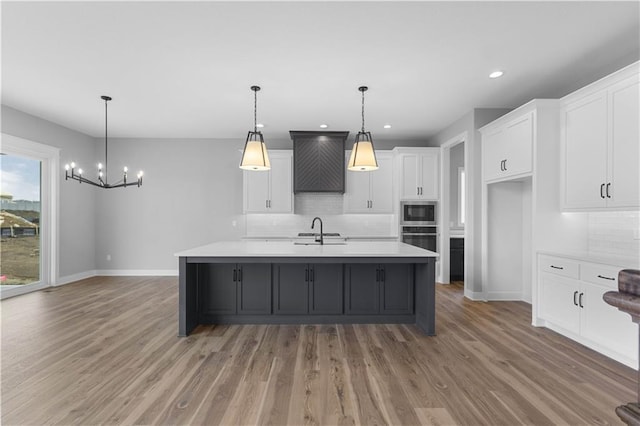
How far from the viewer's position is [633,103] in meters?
2.81

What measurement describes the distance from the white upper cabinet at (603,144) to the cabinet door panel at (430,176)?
2567 mm

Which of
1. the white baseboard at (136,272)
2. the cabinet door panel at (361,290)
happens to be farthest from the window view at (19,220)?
the cabinet door panel at (361,290)

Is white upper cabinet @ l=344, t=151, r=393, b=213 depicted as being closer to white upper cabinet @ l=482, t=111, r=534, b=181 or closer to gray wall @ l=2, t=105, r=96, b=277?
white upper cabinet @ l=482, t=111, r=534, b=181

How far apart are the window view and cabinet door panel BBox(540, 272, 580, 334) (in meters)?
7.26

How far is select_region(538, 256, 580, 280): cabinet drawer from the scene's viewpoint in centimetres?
318

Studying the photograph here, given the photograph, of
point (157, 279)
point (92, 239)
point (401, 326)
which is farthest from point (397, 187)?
point (92, 239)

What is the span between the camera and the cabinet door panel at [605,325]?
265 cm

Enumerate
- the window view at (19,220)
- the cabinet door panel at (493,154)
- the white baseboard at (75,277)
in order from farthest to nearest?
the white baseboard at (75,277) → the window view at (19,220) → the cabinet door panel at (493,154)

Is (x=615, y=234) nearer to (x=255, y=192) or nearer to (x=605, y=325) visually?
(x=605, y=325)

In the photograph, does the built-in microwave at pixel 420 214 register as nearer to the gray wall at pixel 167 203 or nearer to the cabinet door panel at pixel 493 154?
the cabinet door panel at pixel 493 154

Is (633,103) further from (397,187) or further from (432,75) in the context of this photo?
(397,187)

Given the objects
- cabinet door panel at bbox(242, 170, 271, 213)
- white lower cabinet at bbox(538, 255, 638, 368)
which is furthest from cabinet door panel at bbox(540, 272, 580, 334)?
cabinet door panel at bbox(242, 170, 271, 213)

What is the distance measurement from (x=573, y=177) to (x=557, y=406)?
93.4 inches

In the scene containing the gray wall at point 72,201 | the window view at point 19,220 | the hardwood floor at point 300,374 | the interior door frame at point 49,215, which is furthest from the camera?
the interior door frame at point 49,215
